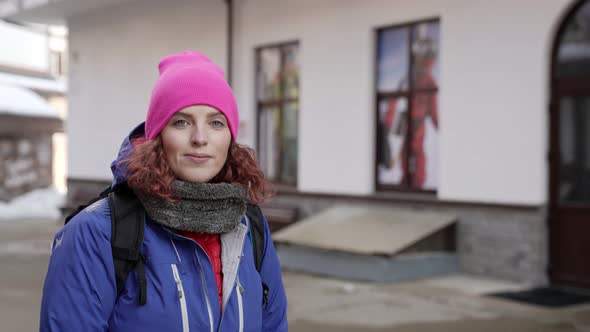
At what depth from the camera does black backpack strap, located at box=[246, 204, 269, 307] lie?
1.99 meters

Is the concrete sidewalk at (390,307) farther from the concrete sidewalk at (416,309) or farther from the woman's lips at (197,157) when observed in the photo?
the woman's lips at (197,157)

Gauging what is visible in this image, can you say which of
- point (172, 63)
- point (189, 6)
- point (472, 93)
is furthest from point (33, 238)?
point (172, 63)

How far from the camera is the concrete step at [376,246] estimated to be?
25.6 ft

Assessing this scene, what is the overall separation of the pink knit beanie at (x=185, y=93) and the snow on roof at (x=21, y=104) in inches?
702

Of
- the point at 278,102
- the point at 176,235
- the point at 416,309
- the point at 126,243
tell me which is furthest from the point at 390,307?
the point at 278,102

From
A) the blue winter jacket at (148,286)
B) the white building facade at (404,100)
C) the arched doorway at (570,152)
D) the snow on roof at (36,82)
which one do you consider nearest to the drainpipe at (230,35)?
the white building facade at (404,100)

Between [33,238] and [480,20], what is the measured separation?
8.07 m

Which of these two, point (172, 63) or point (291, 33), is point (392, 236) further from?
point (172, 63)

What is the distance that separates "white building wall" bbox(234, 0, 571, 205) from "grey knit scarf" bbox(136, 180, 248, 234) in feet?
21.2

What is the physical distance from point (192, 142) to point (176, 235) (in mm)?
238

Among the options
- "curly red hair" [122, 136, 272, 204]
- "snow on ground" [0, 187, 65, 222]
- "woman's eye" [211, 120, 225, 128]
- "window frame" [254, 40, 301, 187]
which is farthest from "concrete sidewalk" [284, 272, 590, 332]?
"snow on ground" [0, 187, 65, 222]

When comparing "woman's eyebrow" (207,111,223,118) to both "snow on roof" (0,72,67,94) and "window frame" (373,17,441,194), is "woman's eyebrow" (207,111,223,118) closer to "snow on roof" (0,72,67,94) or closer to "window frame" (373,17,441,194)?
"window frame" (373,17,441,194)

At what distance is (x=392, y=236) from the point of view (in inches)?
321

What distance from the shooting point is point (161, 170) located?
1.77m
